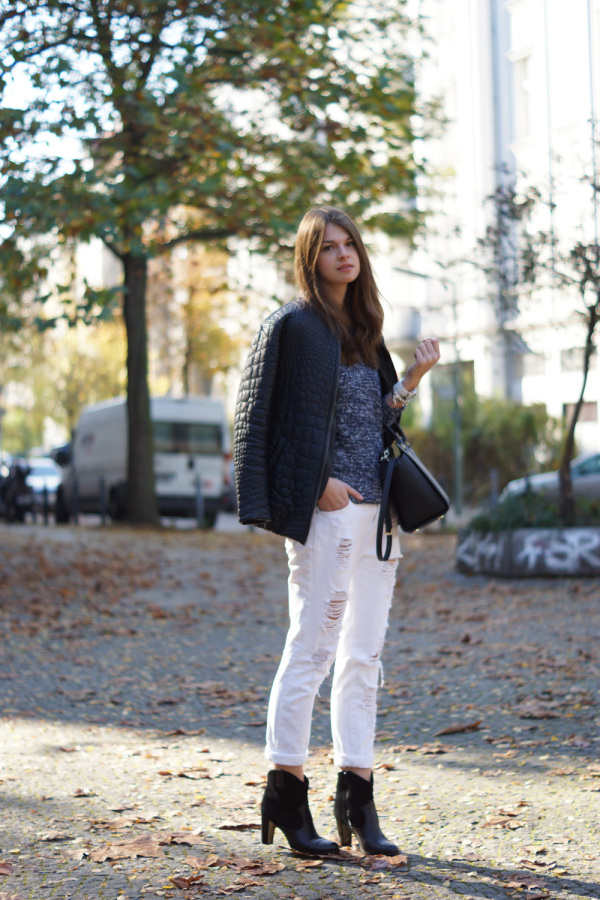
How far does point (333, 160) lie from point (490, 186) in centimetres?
1532

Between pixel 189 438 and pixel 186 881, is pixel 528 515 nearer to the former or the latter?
pixel 186 881

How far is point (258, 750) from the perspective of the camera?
5.00 metres

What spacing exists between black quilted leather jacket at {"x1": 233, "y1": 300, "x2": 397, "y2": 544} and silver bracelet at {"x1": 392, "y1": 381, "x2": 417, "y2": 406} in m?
0.27

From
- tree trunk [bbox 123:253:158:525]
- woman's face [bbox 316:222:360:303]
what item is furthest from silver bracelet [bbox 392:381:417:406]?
tree trunk [bbox 123:253:158:525]

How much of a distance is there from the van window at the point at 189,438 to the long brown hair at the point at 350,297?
1764 cm

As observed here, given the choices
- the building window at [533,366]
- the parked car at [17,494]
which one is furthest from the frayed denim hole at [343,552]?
the building window at [533,366]

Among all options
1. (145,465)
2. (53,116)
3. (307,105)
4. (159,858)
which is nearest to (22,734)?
(159,858)

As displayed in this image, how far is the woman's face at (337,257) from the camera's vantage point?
3.59 m

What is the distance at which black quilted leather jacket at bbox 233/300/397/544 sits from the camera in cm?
338

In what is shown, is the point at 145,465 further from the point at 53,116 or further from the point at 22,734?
the point at 22,734

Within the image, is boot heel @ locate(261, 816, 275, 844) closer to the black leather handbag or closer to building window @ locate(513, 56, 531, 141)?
the black leather handbag

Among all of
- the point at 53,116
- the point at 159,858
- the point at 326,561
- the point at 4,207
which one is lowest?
the point at 159,858

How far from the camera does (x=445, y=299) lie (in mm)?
31500

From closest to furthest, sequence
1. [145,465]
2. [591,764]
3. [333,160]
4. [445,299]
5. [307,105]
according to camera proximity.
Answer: [591,764], [307,105], [333,160], [145,465], [445,299]
